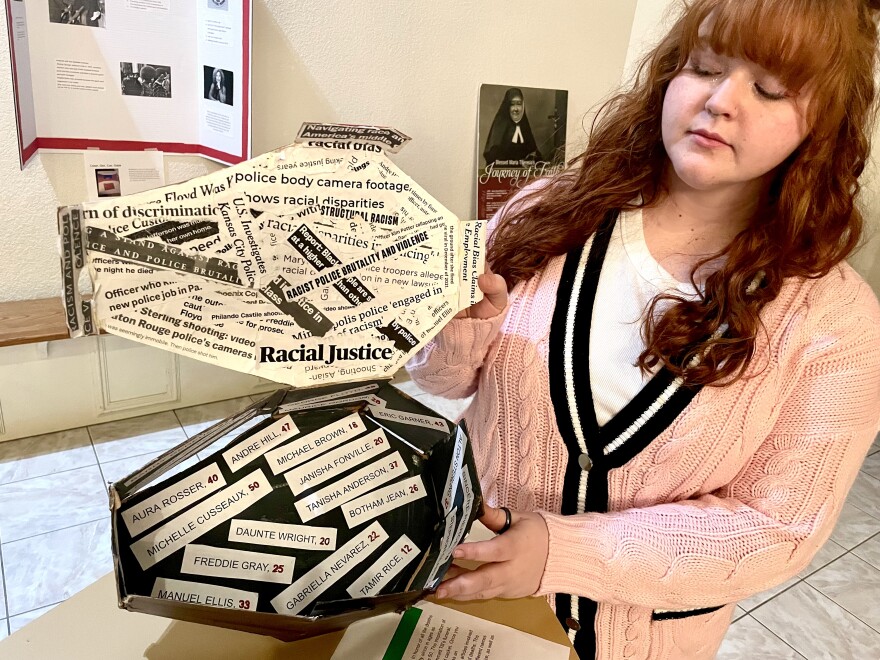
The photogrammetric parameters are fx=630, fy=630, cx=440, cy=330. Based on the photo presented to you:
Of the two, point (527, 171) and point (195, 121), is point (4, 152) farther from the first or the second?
point (527, 171)

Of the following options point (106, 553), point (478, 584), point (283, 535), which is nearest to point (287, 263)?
point (283, 535)

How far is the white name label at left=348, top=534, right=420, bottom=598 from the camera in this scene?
516 millimetres

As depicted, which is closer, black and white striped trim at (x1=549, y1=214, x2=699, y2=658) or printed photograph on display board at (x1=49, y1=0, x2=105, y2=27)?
black and white striped trim at (x1=549, y1=214, x2=699, y2=658)

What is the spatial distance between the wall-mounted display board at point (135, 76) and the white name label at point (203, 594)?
1.55 meters

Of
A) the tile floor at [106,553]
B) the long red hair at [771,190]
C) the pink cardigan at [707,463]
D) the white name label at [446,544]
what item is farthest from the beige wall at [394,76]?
the white name label at [446,544]

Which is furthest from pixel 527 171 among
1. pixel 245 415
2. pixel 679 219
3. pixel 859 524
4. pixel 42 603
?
pixel 245 415

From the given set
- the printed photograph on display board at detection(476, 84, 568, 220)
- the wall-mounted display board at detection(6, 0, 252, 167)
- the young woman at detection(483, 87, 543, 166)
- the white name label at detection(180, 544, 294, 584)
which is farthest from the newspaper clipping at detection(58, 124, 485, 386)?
the young woman at detection(483, 87, 543, 166)

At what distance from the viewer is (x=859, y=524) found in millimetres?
2125

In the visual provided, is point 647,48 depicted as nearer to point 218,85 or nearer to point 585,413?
point 218,85

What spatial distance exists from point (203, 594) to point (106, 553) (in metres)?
1.41

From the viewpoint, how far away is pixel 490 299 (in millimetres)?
640

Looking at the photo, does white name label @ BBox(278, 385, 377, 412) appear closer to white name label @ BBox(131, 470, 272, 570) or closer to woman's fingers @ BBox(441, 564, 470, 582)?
white name label @ BBox(131, 470, 272, 570)

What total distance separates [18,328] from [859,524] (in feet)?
8.92

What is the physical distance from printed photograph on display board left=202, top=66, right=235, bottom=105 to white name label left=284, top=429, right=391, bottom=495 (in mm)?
1683
